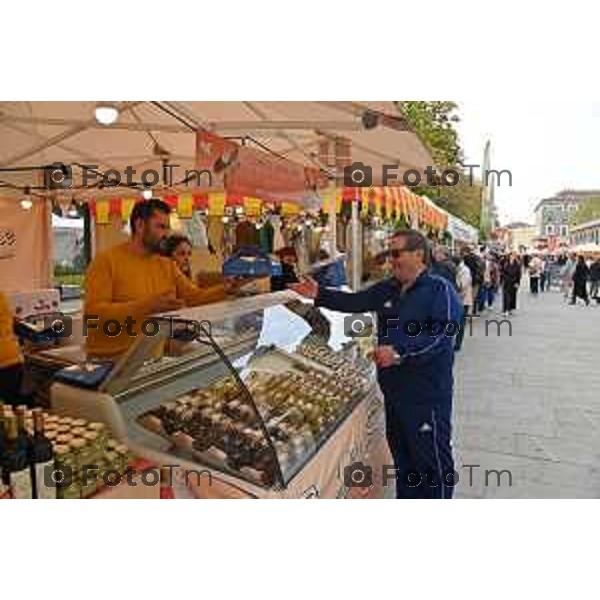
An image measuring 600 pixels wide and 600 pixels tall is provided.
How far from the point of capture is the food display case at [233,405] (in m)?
2.85

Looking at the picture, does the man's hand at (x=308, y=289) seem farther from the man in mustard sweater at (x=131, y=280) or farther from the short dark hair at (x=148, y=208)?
the short dark hair at (x=148, y=208)

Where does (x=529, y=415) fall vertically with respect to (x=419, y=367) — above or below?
below

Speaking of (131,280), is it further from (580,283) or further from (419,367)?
(580,283)

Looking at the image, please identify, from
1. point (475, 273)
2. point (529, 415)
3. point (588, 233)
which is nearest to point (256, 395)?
point (529, 415)

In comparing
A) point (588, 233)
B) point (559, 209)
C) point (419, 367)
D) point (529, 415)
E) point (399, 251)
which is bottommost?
point (529, 415)

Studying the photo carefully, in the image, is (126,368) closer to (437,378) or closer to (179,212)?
(437,378)

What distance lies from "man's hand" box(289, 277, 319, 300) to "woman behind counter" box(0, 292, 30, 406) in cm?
191

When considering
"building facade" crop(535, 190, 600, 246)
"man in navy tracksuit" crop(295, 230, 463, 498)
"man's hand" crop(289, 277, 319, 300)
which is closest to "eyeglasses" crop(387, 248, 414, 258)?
"man in navy tracksuit" crop(295, 230, 463, 498)

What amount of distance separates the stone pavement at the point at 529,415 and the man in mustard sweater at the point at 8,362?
120 inches

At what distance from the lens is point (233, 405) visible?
315 centimetres

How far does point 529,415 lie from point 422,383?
10.6 feet

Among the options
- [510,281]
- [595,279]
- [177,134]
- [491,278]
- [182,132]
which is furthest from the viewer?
[595,279]

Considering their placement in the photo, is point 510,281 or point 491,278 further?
point 491,278

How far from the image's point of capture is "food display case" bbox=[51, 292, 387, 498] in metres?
2.85
